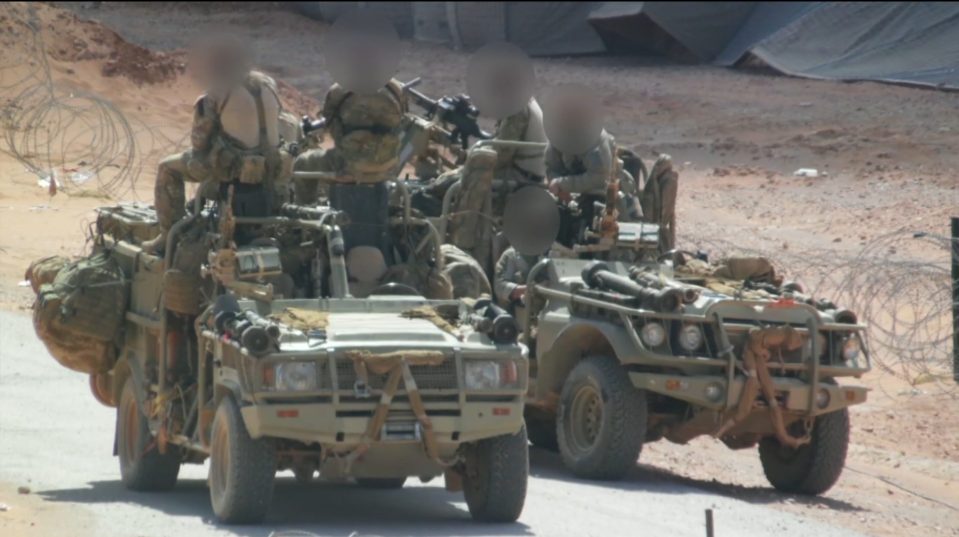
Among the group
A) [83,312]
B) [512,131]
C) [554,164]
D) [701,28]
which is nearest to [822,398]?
[554,164]

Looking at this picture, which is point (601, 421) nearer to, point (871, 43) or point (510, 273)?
point (510, 273)

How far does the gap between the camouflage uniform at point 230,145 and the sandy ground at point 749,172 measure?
2.18m

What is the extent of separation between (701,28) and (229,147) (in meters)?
27.6

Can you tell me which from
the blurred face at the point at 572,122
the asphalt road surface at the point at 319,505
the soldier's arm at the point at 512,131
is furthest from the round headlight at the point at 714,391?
the soldier's arm at the point at 512,131

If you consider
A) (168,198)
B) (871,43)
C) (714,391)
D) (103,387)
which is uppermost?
(871,43)

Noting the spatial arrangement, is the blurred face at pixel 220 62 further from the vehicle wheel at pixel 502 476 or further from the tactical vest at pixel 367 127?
the vehicle wheel at pixel 502 476

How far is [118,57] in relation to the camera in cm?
3294

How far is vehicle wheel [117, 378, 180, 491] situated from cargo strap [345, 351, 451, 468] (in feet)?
8.47

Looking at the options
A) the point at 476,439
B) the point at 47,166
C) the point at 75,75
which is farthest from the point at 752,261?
the point at 75,75

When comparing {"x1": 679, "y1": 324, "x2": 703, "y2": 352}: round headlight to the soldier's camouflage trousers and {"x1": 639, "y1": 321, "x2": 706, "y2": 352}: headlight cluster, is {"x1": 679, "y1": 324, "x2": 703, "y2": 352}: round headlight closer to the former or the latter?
{"x1": 639, "y1": 321, "x2": 706, "y2": 352}: headlight cluster

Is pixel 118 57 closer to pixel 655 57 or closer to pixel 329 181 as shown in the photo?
pixel 655 57

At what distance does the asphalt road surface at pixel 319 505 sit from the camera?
37.5 feet

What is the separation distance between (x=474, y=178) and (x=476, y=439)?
6.01 m

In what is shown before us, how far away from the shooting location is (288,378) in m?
10.9
